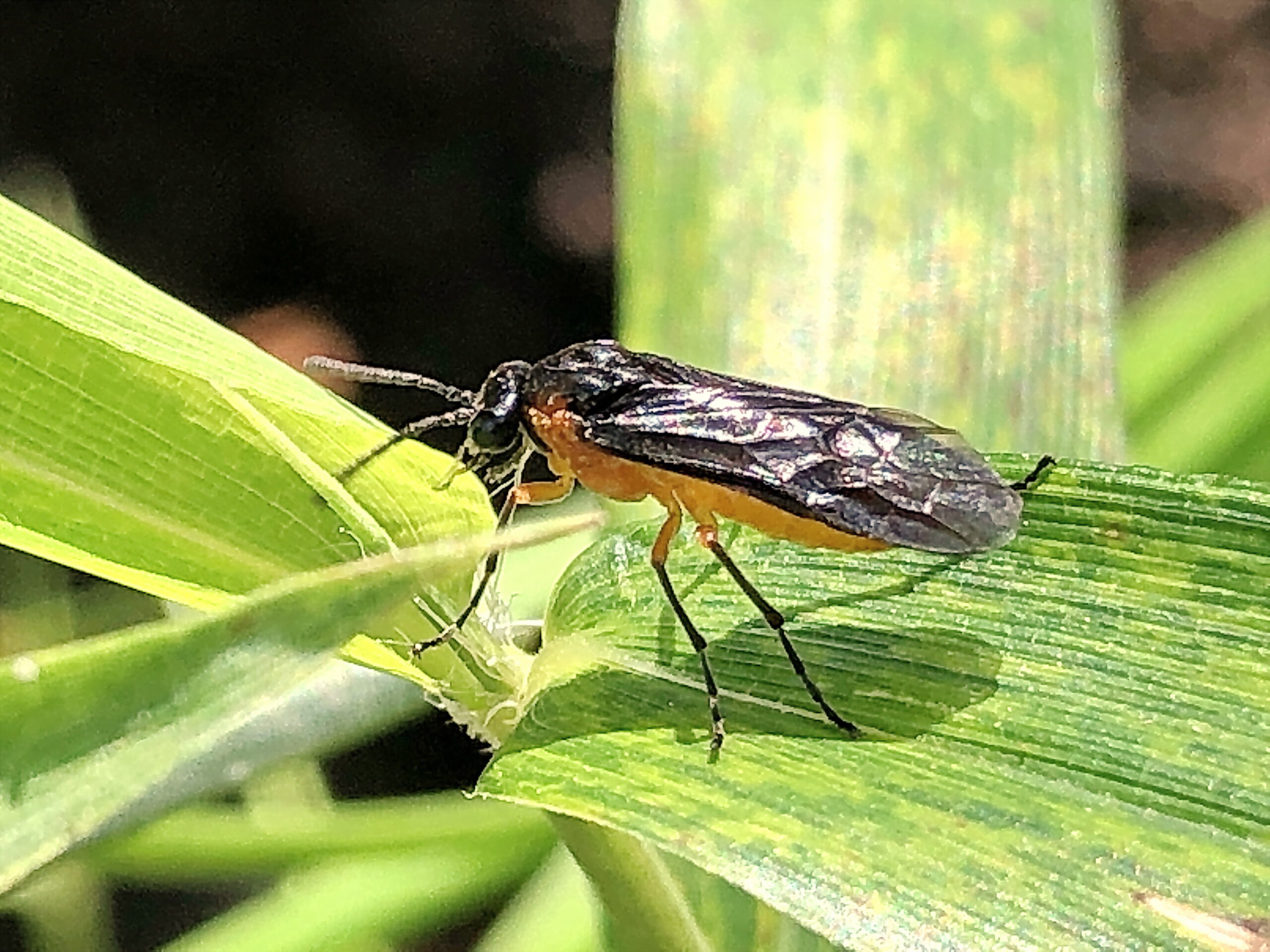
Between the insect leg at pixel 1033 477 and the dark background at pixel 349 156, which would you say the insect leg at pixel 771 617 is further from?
the dark background at pixel 349 156

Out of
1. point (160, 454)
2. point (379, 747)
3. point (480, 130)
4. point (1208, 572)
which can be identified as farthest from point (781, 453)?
point (480, 130)

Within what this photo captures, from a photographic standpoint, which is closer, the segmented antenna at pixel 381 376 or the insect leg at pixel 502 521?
the insect leg at pixel 502 521

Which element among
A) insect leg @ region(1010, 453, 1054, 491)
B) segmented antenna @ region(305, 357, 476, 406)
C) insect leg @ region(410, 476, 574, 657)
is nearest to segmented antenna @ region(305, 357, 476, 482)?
segmented antenna @ region(305, 357, 476, 406)

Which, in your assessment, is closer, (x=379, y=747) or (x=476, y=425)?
(x=476, y=425)

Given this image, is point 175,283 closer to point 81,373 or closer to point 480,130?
point 480,130

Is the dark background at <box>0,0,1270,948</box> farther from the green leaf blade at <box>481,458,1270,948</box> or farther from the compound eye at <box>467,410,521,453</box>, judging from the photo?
the green leaf blade at <box>481,458,1270,948</box>

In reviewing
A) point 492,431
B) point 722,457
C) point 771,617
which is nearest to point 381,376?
point 492,431

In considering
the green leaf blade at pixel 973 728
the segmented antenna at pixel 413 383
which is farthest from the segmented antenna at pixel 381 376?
the green leaf blade at pixel 973 728
